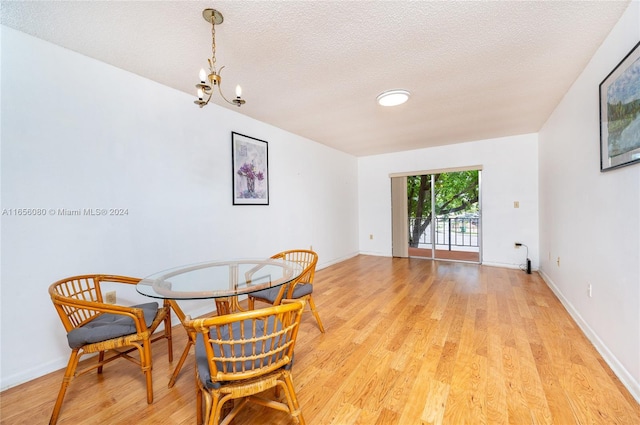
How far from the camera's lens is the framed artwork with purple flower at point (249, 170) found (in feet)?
10.5

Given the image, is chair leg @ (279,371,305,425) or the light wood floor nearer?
chair leg @ (279,371,305,425)

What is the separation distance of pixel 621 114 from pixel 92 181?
12.4ft

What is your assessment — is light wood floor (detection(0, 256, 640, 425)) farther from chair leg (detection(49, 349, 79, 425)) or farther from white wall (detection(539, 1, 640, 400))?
white wall (detection(539, 1, 640, 400))

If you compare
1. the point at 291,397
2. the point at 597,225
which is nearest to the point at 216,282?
the point at 291,397

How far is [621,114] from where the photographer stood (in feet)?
5.40

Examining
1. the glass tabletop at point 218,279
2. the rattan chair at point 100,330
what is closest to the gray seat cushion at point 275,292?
the glass tabletop at point 218,279

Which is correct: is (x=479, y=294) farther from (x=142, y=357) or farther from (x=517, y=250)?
(x=142, y=357)

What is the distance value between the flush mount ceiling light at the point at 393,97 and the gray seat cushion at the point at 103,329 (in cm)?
280

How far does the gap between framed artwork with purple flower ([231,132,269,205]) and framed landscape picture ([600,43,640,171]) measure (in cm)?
332

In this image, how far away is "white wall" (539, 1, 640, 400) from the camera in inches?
61.5

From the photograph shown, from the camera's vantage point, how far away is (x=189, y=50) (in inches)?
76.9

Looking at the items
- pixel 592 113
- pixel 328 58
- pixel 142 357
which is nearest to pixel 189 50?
pixel 328 58

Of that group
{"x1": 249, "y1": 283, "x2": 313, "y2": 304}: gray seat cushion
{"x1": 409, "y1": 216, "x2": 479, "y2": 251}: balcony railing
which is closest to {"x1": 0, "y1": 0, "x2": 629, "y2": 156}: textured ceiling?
{"x1": 249, "y1": 283, "x2": 313, "y2": 304}: gray seat cushion

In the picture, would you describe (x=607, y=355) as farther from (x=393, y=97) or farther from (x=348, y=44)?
(x=348, y=44)
